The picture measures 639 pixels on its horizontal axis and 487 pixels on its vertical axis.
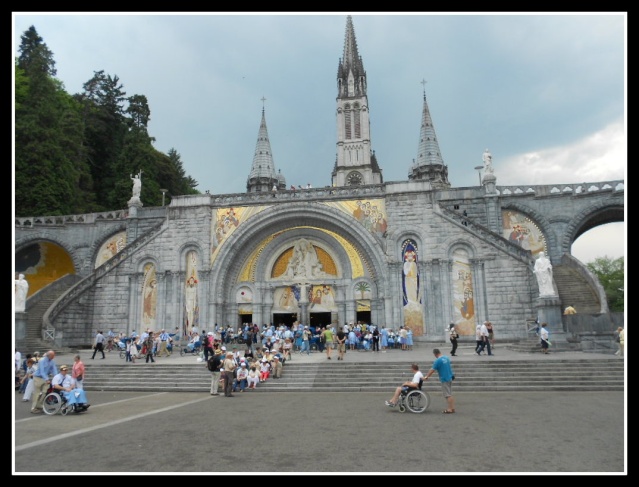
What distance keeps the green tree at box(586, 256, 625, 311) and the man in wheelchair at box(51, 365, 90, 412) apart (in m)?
49.9

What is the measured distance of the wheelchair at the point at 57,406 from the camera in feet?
→ 35.0

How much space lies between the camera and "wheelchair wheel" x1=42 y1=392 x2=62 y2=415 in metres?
10.7

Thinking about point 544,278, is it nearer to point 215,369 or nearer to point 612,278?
point 215,369

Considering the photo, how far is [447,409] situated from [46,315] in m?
22.8

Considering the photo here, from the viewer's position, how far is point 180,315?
2750 cm

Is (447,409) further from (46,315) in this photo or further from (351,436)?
(46,315)

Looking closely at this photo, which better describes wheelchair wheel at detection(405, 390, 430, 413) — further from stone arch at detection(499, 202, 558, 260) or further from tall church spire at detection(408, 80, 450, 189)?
tall church spire at detection(408, 80, 450, 189)

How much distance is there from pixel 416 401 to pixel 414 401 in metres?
0.04

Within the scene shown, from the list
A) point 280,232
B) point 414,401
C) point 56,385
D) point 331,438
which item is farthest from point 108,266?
point 331,438

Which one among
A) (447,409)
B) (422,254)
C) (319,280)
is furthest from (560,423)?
(319,280)

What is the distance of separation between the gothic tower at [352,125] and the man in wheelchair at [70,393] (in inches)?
2352

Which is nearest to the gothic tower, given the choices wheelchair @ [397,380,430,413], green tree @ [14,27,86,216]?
green tree @ [14,27,86,216]

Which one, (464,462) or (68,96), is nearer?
(464,462)

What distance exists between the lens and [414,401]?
998 cm
